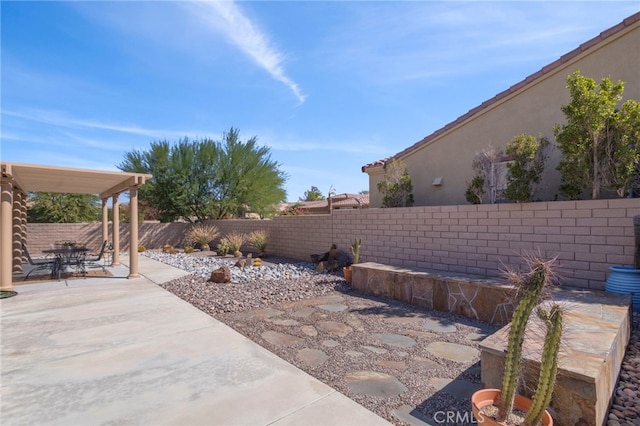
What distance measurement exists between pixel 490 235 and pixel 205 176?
1675cm

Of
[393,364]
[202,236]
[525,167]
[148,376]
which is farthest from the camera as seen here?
[202,236]

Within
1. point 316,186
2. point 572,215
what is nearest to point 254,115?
point 572,215

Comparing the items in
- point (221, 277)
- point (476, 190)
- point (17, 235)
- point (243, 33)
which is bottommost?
point (221, 277)

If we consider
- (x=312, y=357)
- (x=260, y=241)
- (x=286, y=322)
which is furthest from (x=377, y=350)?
(x=260, y=241)

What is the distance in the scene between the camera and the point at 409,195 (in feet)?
35.5

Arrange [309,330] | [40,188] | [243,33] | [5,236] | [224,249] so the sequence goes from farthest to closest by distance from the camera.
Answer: [224,249], [40,188], [243,33], [5,236], [309,330]

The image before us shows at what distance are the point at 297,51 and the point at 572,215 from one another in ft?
27.7

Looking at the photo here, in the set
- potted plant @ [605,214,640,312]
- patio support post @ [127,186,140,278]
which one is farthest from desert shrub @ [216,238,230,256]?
potted plant @ [605,214,640,312]

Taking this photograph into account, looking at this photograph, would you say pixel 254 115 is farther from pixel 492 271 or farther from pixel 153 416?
pixel 153 416

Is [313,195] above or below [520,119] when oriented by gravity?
above

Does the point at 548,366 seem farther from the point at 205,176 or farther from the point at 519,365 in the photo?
the point at 205,176

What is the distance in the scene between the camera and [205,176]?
19953mm

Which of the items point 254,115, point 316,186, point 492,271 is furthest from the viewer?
point 316,186

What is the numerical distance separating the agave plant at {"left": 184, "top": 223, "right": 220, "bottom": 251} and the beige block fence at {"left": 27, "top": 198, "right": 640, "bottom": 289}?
302 inches
